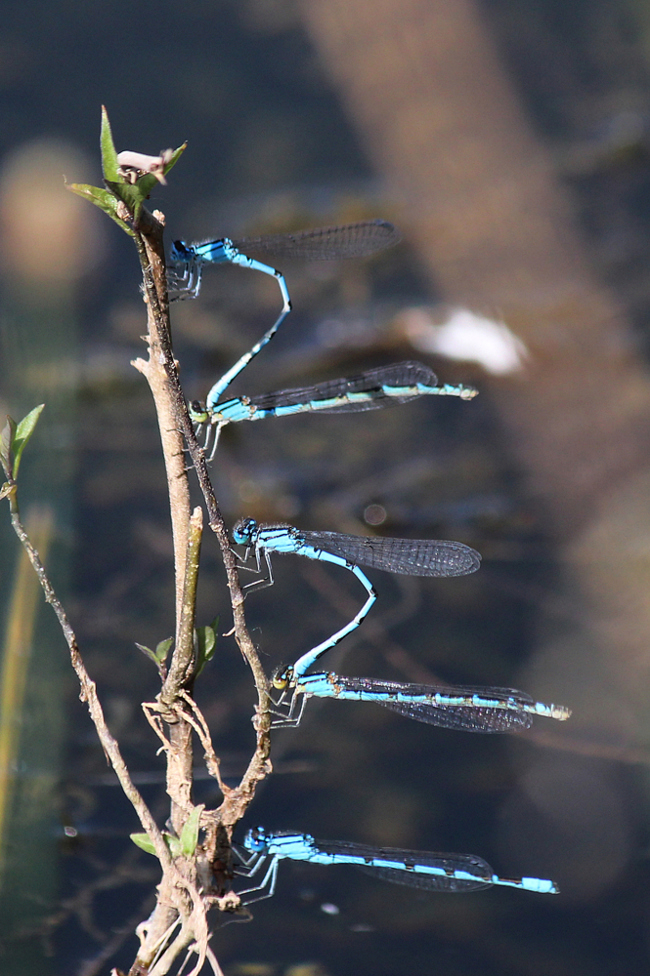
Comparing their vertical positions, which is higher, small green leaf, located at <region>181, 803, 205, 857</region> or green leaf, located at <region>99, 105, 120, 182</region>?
green leaf, located at <region>99, 105, 120, 182</region>

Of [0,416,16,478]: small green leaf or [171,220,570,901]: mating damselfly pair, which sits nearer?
[0,416,16,478]: small green leaf

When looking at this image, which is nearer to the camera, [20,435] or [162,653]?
[20,435]

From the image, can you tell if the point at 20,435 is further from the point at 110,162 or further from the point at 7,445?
the point at 110,162

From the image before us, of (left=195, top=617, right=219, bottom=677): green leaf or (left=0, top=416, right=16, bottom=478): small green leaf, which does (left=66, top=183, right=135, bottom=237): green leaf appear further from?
(left=195, top=617, right=219, bottom=677): green leaf

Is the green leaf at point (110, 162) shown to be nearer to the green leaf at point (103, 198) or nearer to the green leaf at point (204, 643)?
the green leaf at point (103, 198)

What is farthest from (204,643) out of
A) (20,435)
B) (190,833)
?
(20,435)

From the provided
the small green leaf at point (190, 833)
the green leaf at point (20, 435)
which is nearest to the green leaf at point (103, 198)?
the green leaf at point (20, 435)

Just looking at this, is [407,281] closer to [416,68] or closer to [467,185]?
[467,185]

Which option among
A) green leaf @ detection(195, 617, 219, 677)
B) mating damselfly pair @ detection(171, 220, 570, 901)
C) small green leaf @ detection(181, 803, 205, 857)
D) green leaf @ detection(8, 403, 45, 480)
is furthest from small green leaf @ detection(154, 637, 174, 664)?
mating damselfly pair @ detection(171, 220, 570, 901)

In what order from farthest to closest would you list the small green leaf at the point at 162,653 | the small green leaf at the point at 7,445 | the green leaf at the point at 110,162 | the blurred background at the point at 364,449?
the blurred background at the point at 364,449 → the small green leaf at the point at 162,653 → the small green leaf at the point at 7,445 → the green leaf at the point at 110,162
